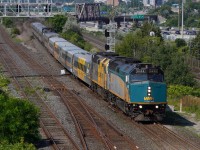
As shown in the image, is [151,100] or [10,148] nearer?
[10,148]

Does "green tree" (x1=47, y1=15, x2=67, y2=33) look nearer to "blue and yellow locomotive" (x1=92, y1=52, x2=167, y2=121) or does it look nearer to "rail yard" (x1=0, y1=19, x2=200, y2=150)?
"rail yard" (x1=0, y1=19, x2=200, y2=150)

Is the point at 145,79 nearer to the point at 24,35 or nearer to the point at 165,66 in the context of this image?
the point at 165,66

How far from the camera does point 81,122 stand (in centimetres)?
2386

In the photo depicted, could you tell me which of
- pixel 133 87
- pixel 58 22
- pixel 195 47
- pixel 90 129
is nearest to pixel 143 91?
pixel 133 87

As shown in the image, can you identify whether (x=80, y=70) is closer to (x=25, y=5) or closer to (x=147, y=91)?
(x=147, y=91)

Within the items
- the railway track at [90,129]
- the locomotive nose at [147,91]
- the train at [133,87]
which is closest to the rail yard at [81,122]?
the railway track at [90,129]

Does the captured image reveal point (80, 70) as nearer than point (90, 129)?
No

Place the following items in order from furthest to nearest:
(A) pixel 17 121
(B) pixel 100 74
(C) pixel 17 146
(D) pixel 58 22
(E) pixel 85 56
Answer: (D) pixel 58 22 → (E) pixel 85 56 → (B) pixel 100 74 → (A) pixel 17 121 → (C) pixel 17 146

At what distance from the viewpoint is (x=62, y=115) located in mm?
25578

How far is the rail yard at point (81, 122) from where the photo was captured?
19984 mm

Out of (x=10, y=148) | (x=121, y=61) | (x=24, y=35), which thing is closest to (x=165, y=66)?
(x=121, y=61)

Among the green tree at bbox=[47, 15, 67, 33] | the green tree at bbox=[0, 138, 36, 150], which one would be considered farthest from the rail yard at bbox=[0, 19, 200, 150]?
the green tree at bbox=[47, 15, 67, 33]

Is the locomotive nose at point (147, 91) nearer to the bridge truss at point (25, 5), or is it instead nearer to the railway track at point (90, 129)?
the railway track at point (90, 129)

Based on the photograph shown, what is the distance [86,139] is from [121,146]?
62.8 inches
